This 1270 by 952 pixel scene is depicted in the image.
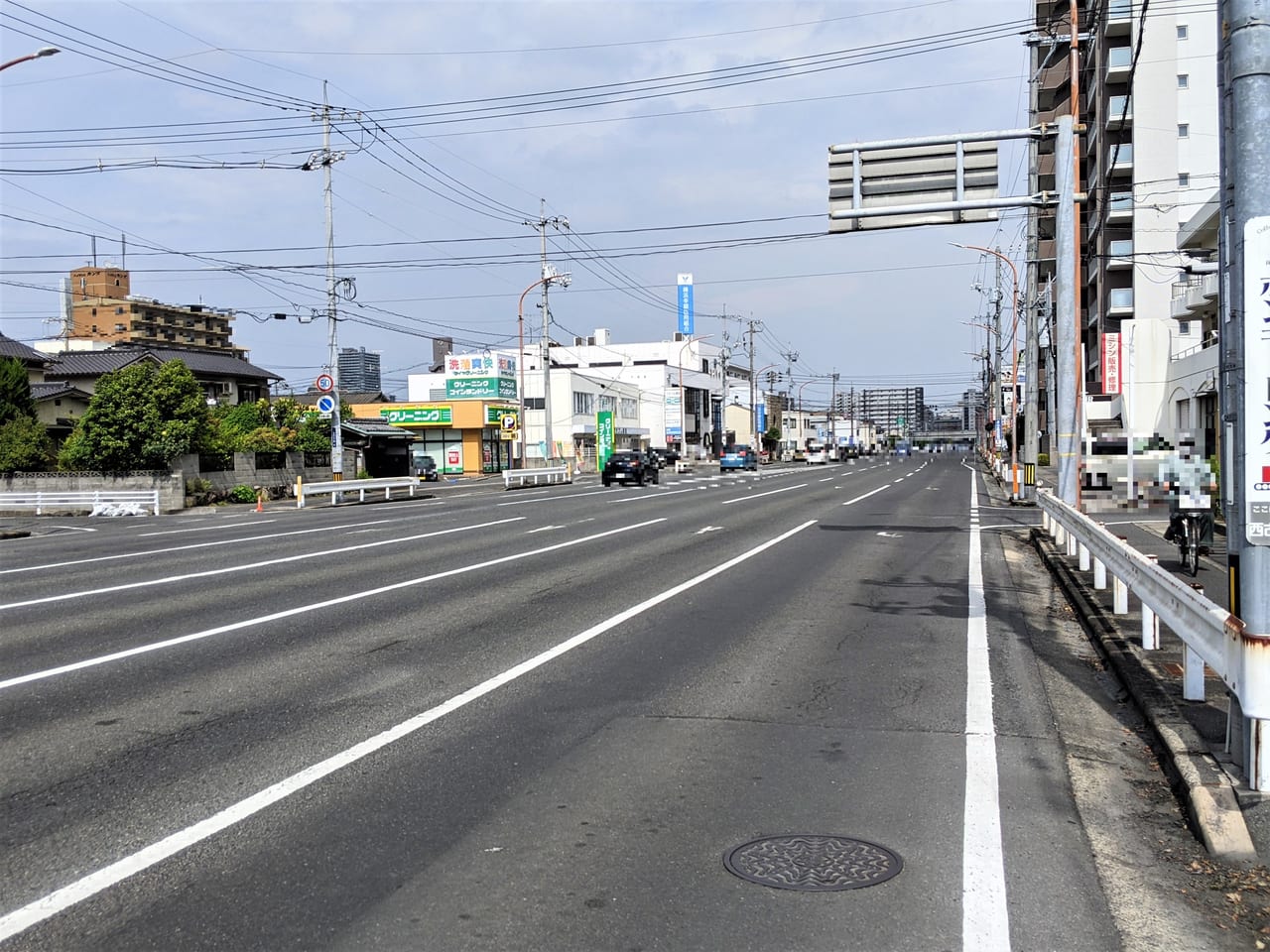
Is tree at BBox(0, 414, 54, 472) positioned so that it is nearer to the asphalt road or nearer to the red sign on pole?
the asphalt road

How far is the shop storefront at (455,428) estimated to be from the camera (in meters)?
70.4

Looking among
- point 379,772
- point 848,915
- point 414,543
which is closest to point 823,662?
point 379,772

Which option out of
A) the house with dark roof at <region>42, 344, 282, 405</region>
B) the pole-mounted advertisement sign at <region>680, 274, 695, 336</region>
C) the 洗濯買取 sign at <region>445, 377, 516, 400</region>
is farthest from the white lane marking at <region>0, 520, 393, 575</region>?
the pole-mounted advertisement sign at <region>680, 274, 695, 336</region>

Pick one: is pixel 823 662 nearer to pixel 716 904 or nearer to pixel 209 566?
pixel 716 904

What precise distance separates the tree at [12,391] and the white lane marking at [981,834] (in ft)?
138

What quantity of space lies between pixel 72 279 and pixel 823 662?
12167 centimetres

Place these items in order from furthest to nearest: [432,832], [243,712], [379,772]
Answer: [243,712] < [379,772] < [432,832]

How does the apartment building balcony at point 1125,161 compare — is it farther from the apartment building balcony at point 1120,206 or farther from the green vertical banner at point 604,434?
the green vertical banner at point 604,434

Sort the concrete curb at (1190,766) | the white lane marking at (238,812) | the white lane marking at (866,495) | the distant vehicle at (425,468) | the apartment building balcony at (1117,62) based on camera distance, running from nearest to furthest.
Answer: the white lane marking at (238,812) < the concrete curb at (1190,766) < the white lane marking at (866,495) < the apartment building balcony at (1117,62) < the distant vehicle at (425,468)

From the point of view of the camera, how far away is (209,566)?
16688 millimetres

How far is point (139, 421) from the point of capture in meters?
36.8

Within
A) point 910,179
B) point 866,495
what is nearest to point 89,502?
point 866,495

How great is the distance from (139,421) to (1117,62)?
58250mm

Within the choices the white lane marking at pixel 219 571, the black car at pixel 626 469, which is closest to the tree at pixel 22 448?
the black car at pixel 626 469
